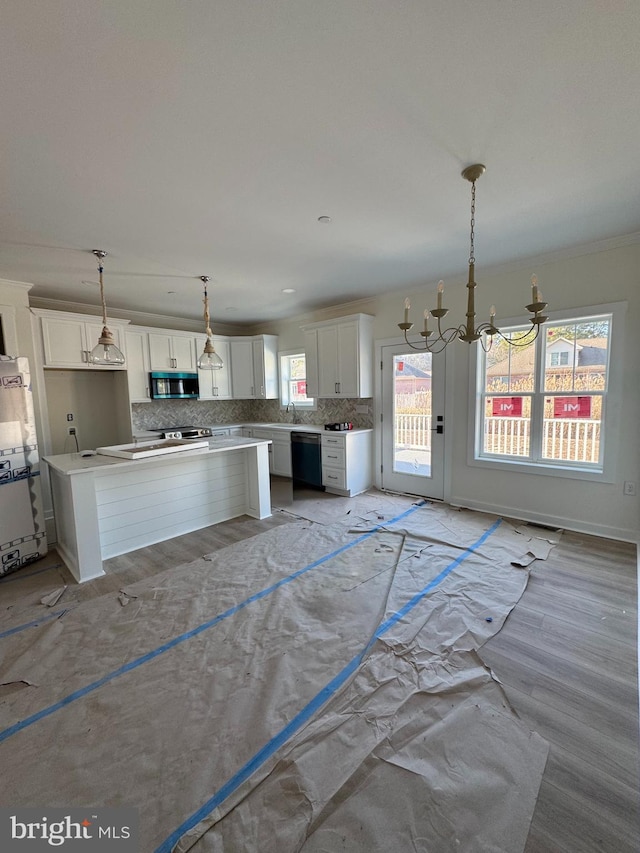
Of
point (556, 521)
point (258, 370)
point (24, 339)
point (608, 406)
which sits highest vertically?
point (24, 339)

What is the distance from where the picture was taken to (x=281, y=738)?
1.56 m

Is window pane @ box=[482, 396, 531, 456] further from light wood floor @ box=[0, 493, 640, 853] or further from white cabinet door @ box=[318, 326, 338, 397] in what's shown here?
white cabinet door @ box=[318, 326, 338, 397]

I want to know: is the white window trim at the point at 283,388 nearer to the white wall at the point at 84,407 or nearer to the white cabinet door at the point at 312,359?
the white cabinet door at the point at 312,359

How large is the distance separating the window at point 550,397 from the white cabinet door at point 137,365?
455 cm

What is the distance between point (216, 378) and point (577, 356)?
16.6 ft

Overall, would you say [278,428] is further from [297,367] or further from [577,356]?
[577,356]

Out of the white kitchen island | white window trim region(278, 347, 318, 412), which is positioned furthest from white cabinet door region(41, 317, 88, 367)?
white window trim region(278, 347, 318, 412)

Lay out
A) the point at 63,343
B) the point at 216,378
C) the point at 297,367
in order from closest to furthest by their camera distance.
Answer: the point at 63,343, the point at 216,378, the point at 297,367

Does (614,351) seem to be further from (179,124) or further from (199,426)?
(199,426)

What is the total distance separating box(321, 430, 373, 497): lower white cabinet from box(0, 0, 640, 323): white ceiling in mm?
2489

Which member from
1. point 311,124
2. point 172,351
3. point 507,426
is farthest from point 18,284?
point 507,426

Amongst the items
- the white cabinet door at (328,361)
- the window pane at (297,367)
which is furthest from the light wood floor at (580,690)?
the window pane at (297,367)

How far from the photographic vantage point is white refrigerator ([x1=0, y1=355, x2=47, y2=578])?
305 cm

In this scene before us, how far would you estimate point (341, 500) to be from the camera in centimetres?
485
